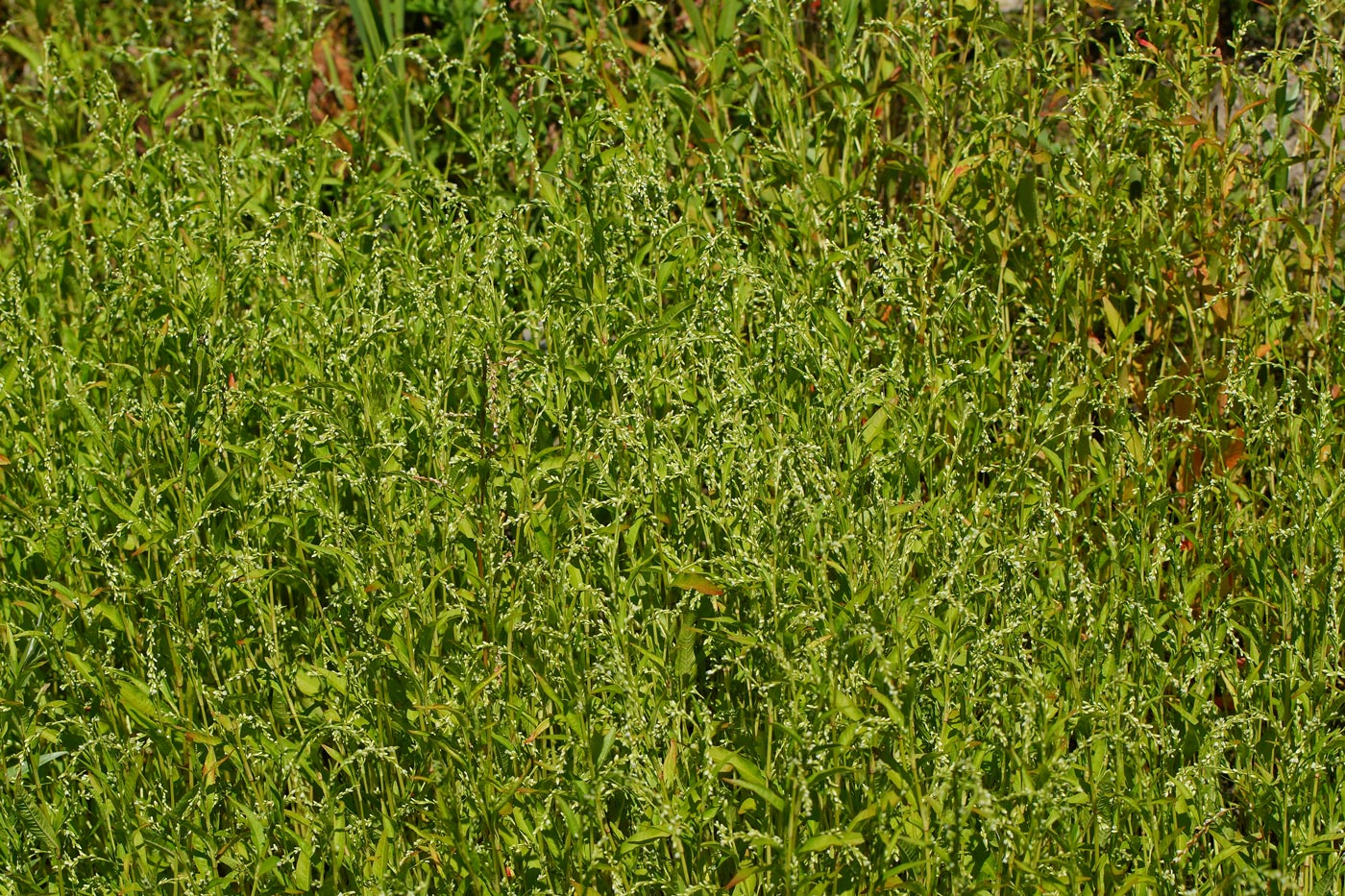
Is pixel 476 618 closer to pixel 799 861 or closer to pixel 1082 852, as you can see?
pixel 799 861

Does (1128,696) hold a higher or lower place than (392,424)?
lower

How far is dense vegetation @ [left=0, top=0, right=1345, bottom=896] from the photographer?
2229 mm

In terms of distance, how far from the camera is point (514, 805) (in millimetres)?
2295

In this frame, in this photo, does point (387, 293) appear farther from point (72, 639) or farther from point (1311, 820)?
point (1311, 820)

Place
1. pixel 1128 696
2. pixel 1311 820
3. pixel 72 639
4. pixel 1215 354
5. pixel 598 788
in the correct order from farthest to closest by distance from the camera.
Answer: pixel 1215 354, pixel 72 639, pixel 1128 696, pixel 1311 820, pixel 598 788

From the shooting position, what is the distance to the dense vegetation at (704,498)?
7.31ft

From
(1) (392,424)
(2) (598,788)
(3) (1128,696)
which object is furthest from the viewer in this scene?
(1) (392,424)

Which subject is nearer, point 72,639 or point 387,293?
point 72,639

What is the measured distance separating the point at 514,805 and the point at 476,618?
41 centimetres

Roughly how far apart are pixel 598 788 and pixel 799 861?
35cm

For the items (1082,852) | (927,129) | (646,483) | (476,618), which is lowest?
(1082,852)

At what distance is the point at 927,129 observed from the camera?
3.37m

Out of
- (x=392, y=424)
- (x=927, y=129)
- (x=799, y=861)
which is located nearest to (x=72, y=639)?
(x=392, y=424)

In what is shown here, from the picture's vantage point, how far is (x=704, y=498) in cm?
250
